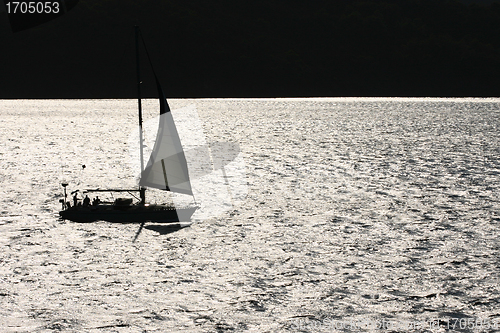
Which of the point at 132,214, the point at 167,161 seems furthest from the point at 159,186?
the point at 132,214

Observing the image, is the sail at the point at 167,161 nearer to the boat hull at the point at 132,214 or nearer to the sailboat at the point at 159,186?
the sailboat at the point at 159,186

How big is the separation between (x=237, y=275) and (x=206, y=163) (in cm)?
6590

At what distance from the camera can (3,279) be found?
33750 millimetres

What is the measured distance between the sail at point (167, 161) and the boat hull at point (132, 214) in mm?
1957

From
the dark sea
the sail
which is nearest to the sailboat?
the sail

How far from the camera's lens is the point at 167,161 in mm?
47469

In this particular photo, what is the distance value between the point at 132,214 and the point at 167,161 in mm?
5243

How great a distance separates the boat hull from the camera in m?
47.2

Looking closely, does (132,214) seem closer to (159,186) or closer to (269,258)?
(159,186)

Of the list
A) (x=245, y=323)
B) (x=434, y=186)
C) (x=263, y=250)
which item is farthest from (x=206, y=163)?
(x=245, y=323)

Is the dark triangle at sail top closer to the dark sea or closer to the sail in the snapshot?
the sail

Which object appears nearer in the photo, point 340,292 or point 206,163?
point 340,292

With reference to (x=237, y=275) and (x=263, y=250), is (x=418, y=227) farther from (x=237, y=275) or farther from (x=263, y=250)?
(x=237, y=275)

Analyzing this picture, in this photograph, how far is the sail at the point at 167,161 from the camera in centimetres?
4606
